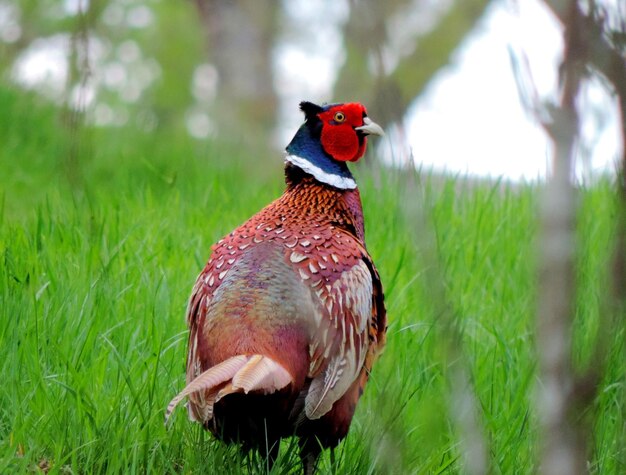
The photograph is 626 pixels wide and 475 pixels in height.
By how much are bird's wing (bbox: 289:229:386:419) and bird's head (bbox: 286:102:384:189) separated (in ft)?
1.25

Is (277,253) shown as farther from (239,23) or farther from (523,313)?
(239,23)

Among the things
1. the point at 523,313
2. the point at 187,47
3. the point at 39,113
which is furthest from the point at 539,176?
the point at 187,47

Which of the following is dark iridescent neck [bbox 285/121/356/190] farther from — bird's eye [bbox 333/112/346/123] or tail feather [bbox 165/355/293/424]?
tail feather [bbox 165/355/293/424]

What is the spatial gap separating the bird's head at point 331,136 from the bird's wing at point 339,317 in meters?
0.38

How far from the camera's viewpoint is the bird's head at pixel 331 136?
3461mm

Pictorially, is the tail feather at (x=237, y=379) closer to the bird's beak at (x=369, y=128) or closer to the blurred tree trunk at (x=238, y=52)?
the bird's beak at (x=369, y=128)

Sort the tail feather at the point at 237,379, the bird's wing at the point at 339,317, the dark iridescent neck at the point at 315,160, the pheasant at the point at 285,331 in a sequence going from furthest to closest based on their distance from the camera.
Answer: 1. the dark iridescent neck at the point at 315,160
2. the bird's wing at the point at 339,317
3. the pheasant at the point at 285,331
4. the tail feather at the point at 237,379

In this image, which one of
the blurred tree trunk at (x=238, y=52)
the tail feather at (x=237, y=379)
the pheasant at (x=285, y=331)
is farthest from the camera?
the blurred tree trunk at (x=238, y=52)

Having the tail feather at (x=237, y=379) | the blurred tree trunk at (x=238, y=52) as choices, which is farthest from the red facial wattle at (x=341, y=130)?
the blurred tree trunk at (x=238, y=52)

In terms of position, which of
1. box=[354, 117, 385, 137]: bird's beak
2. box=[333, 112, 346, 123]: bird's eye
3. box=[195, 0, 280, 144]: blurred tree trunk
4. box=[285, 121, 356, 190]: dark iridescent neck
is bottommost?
box=[285, 121, 356, 190]: dark iridescent neck

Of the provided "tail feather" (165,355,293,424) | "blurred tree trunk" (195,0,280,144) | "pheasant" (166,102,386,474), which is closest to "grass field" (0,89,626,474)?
"pheasant" (166,102,386,474)

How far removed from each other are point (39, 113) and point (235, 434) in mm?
4136

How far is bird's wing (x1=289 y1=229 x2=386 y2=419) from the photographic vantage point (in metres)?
2.83

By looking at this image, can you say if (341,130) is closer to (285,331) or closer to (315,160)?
(315,160)
